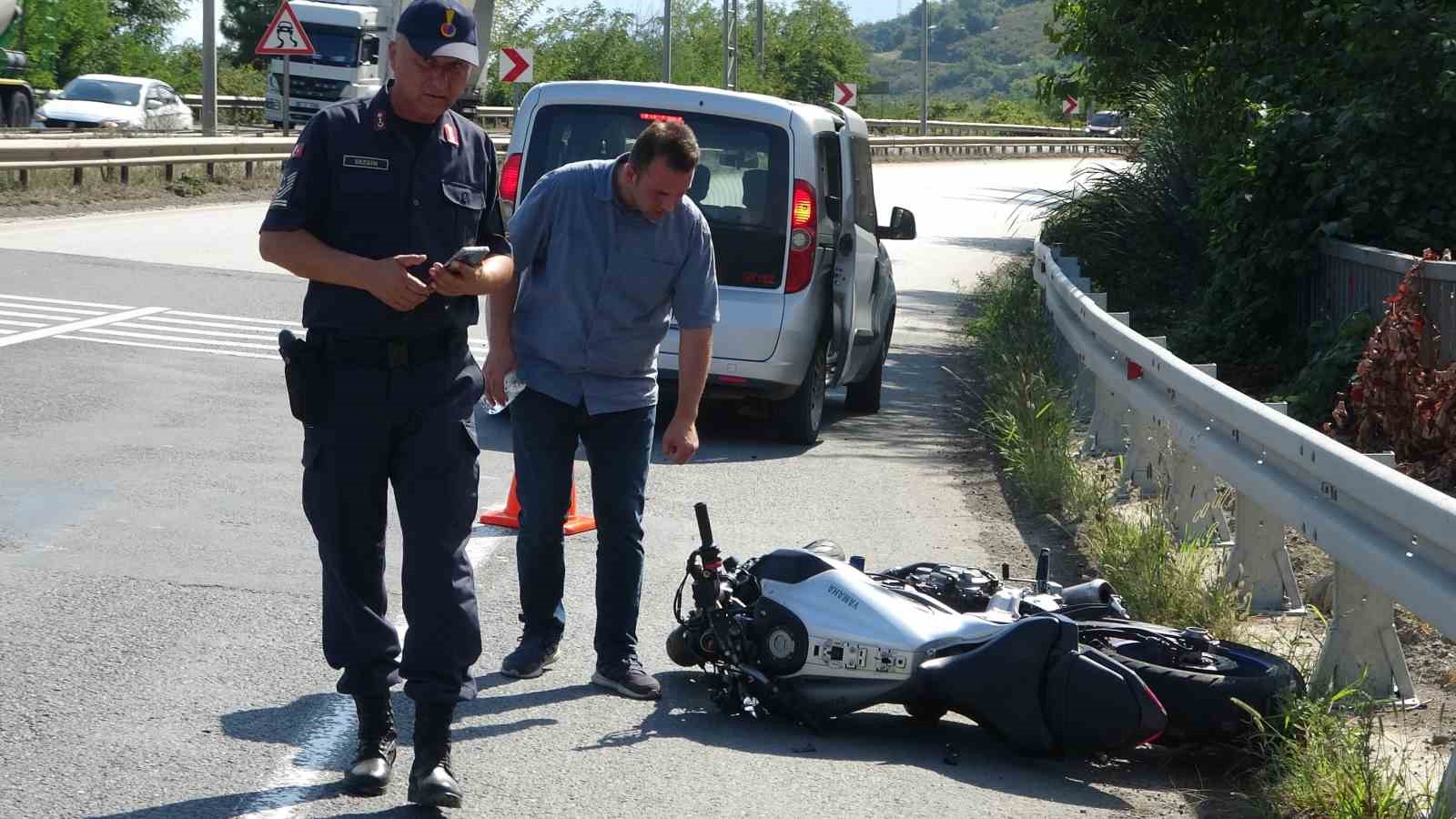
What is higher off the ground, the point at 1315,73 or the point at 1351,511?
the point at 1315,73

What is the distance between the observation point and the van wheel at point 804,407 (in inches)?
428

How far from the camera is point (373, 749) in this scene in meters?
4.82

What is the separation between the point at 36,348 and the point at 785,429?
4953mm

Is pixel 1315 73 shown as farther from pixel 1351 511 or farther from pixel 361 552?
pixel 361 552

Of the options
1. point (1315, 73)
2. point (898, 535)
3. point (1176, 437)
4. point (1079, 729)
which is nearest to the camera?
point (1079, 729)

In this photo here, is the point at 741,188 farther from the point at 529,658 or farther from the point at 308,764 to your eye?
the point at 308,764

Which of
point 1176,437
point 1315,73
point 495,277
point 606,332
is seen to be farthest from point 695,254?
point 1315,73

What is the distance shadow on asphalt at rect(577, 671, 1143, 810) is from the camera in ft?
17.1

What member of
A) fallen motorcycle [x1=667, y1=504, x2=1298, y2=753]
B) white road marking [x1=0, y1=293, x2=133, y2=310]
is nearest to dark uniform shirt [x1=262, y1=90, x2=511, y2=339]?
fallen motorcycle [x1=667, y1=504, x2=1298, y2=753]

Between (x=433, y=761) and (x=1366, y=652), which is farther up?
(x=1366, y=652)

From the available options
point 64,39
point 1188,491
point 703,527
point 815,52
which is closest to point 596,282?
point 703,527

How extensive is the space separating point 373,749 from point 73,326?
30.4ft

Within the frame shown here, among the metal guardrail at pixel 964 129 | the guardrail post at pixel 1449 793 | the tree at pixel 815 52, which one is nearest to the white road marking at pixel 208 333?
the guardrail post at pixel 1449 793

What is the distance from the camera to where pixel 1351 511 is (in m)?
5.62
